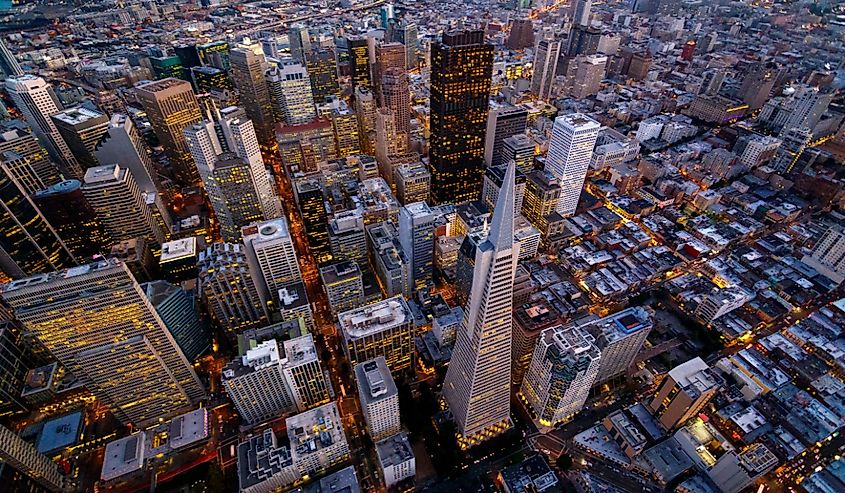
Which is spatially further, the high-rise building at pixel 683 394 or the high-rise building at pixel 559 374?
the high-rise building at pixel 683 394

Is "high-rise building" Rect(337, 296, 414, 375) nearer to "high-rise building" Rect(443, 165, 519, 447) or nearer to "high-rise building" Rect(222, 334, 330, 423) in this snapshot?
"high-rise building" Rect(222, 334, 330, 423)

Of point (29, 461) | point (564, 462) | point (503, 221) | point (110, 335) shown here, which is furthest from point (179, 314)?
point (564, 462)

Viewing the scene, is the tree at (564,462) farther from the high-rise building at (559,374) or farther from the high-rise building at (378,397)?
the high-rise building at (378,397)

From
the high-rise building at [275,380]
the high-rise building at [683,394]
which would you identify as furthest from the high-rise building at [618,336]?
the high-rise building at [275,380]

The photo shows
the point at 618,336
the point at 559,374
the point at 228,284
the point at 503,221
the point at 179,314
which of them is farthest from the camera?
the point at 228,284

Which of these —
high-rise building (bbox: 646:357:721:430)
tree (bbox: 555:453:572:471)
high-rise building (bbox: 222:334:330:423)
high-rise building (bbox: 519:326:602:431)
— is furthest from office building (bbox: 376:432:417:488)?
high-rise building (bbox: 646:357:721:430)

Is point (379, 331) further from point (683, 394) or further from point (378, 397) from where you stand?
point (683, 394)
